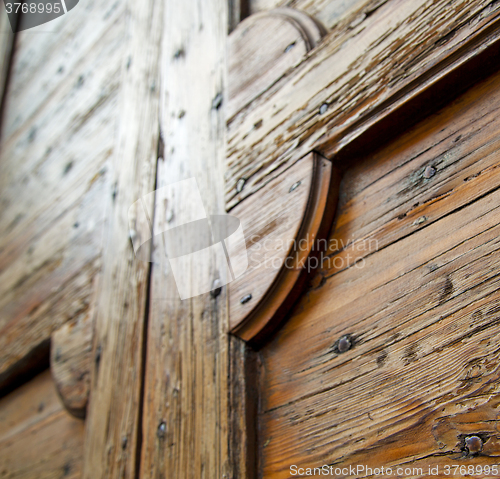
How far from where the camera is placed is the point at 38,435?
1.01m

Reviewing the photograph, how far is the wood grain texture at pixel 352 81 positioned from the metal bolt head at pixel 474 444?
35 cm

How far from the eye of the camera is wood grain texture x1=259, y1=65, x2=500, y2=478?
473 mm

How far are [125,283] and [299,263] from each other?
404 millimetres

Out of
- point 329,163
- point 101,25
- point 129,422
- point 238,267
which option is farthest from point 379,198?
point 101,25

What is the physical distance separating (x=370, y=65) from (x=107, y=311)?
0.61 metres

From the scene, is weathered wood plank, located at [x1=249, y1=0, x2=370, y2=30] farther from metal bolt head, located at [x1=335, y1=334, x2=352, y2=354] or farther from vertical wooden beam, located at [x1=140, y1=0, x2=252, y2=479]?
metal bolt head, located at [x1=335, y1=334, x2=352, y2=354]

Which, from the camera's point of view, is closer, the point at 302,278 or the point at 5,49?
the point at 302,278

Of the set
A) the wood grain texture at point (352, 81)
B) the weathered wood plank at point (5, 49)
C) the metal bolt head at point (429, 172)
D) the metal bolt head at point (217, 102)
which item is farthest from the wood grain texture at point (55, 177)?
the metal bolt head at point (429, 172)

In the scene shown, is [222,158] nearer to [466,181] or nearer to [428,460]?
[466,181]

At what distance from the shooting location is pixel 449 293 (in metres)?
0.51

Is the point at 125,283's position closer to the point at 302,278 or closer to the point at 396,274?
the point at 302,278

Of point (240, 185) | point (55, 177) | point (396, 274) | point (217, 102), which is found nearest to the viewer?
point (396, 274)

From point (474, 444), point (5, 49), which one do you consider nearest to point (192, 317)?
point (474, 444)

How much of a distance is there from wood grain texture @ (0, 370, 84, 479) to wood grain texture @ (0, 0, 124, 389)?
0.07 meters
